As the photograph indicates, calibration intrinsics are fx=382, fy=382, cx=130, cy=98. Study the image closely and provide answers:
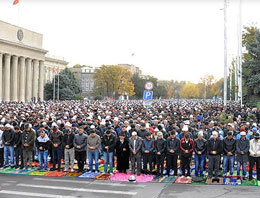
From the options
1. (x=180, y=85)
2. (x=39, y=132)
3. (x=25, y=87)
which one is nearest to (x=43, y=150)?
(x=39, y=132)

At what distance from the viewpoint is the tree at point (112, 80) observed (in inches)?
3848

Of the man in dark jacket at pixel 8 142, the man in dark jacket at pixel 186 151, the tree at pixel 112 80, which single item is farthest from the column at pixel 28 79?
the man in dark jacket at pixel 186 151

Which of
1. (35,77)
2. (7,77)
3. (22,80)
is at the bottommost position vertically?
(22,80)

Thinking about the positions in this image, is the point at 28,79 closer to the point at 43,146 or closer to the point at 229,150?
the point at 43,146

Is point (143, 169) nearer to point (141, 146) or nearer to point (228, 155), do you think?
point (141, 146)

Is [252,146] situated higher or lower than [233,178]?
higher

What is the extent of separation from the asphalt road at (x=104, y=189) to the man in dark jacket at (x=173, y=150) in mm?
1371

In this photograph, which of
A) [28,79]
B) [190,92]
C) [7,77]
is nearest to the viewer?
[7,77]

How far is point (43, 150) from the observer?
575 inches

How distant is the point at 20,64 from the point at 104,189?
215ft

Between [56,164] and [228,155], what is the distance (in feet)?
22.4

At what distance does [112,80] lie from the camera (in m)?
98.5

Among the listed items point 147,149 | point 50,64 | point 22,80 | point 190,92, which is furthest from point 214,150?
point 190,92

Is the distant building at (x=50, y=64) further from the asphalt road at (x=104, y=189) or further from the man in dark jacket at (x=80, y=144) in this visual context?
the asphalt road at (x=104, y=189)
